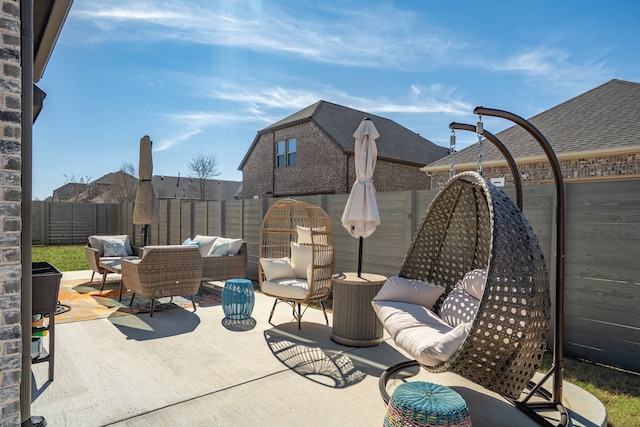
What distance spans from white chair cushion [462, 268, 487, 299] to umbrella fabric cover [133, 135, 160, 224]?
6003 millimetres

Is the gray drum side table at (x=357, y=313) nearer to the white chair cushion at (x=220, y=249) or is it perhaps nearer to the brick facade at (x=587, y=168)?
the white chair cushion at (x=220, y=249)

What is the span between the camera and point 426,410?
1893 mm

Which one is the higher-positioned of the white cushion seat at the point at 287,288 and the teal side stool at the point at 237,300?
the white cushion seat at the point at 287,288

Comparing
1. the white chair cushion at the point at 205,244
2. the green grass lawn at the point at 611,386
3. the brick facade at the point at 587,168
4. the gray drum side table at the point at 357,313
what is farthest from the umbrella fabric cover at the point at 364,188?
the brick facade at the point at 587,168

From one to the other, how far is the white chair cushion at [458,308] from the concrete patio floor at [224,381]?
518 millimetres

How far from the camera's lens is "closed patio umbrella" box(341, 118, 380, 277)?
174 inches

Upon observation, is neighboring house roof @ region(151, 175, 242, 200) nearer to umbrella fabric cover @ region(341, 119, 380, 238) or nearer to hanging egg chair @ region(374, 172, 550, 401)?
umbrella fabric cover @ region(341, 119, 380, 238)

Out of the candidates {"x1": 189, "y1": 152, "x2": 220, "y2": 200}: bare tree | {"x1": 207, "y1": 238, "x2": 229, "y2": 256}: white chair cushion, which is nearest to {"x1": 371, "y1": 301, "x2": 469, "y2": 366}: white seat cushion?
{"x1": 207, "y1": 238, "x2": 229, "y2": 256}: white chair cushion

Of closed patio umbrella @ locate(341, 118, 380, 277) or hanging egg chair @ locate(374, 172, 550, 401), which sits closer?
hanging egg chair @ locate(374, 172, 550, 401)

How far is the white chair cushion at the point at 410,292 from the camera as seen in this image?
12.3ft

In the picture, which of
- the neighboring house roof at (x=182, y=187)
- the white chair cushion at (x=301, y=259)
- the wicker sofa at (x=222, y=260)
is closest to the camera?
the white chair cushion at (x=301, y=259)

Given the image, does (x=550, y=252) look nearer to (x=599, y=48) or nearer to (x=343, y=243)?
(x=343, y=243)

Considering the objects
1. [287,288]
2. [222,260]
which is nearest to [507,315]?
[287,288]

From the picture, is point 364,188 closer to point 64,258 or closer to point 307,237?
point 307,237
